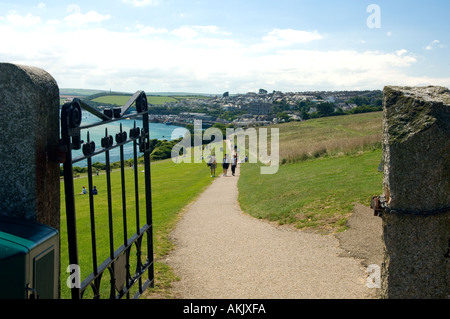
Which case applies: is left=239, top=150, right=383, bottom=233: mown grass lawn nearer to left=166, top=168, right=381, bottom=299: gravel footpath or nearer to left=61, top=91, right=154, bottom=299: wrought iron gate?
left=166, top=168, right=381, bottom=299: gravel footpath

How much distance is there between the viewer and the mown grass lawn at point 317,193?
1213 cm

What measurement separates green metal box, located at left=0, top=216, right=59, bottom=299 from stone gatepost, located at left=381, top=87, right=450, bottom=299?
3.70 m

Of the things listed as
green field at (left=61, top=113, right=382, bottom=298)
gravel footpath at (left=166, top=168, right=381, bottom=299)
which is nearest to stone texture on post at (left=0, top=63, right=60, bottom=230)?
green field at (left=61, top=113, right=382, bottom=298)

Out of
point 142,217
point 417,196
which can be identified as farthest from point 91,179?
point 142,217

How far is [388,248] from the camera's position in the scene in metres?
5.57

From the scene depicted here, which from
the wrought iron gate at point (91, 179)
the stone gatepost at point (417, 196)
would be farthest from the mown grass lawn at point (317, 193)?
the wrought iron gate at point (91, 179)

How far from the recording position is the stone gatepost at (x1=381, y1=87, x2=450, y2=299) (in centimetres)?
523

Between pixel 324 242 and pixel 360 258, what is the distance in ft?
4.32

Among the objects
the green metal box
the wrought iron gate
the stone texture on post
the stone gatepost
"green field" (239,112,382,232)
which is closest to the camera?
the green metal box

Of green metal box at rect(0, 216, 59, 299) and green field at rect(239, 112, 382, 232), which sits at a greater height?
green metal box at rect(0, 216, 59, 299)

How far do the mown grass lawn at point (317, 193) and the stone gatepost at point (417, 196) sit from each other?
A: 5.38m

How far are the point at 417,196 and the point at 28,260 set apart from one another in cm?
409

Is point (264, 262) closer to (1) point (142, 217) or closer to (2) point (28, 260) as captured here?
(2) point (28, 260)
